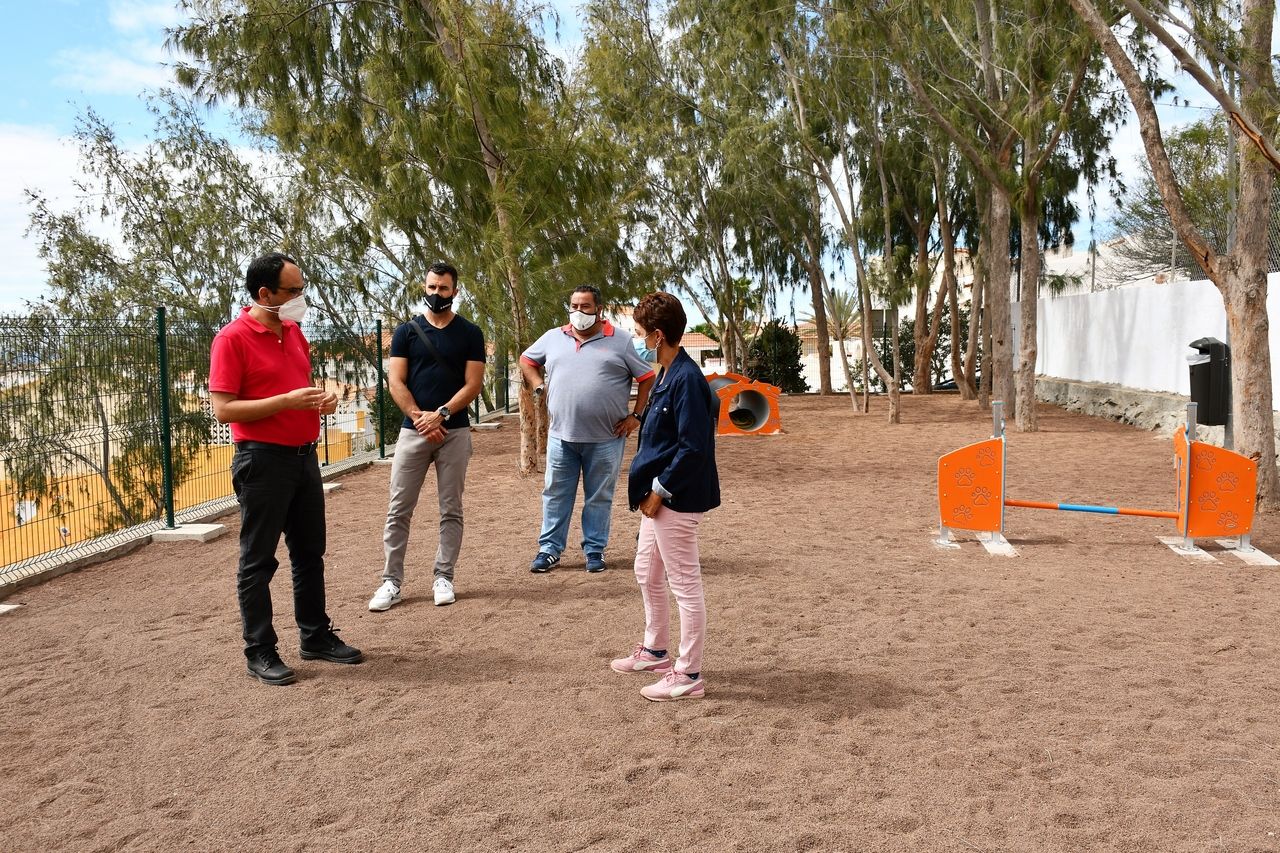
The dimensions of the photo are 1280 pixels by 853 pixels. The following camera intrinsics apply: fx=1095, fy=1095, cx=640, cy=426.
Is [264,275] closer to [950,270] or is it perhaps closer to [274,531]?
[274,531]

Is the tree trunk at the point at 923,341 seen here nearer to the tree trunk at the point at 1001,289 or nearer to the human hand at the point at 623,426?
the tree trunk at the point at 1001,289

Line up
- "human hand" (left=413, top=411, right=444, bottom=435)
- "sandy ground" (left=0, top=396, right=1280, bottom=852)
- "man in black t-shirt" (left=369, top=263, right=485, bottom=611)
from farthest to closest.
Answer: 1. "man in black t-shirt" (left=369, top=263, right=485, bottom=611)
2. "human hand" (left=413, top=411, right=444, bottom=435)
3. "sandy ground" (left=0, top=396, right=1280, bottom=852)

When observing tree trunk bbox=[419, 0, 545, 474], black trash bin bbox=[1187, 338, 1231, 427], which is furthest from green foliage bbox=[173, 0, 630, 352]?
black trash bin bbox=[1187, 338, 1231, 427]

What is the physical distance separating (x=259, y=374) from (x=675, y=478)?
176 centimetres

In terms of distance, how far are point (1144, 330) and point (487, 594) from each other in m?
15.4

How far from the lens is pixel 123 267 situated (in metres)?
23.7

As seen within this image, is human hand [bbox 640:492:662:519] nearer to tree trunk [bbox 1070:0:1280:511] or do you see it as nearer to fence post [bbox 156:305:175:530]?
fence post [bbox 156:305:175:530]

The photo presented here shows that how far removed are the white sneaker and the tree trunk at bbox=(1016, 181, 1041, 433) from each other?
12.8 m

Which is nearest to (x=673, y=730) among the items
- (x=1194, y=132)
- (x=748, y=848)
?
(x=748, y=848)

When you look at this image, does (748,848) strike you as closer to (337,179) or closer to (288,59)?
(288,59)

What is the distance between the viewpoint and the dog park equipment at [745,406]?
56.7 feet

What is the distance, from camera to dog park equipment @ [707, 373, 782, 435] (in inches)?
680

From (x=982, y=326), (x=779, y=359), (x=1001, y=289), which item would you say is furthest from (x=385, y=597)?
(x=779, y=359)

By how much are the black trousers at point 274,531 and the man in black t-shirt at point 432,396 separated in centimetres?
86
